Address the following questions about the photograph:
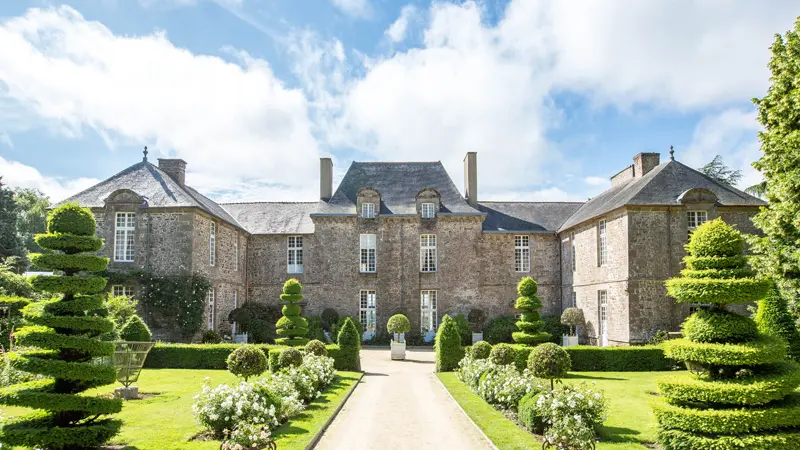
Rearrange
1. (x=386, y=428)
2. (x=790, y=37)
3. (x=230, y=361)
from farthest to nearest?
(x=790, y=37) < (x=230, y=361) < (x=386, y=428)

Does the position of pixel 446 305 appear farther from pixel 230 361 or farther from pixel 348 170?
pixel 230 361

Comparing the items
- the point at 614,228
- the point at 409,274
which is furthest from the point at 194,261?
the point at 614,228

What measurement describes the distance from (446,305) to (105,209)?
16980 millimetres

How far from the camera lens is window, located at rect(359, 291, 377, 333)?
98.9 feet

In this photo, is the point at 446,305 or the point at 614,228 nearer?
the point at 614,228

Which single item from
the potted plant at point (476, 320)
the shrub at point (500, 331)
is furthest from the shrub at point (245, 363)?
the potted plant at point (476, 320)

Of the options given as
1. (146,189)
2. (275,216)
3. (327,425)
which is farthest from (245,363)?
(275,216)

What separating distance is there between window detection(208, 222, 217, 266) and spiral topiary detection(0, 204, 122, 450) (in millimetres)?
16994

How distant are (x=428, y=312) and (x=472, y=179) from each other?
8.09 meters

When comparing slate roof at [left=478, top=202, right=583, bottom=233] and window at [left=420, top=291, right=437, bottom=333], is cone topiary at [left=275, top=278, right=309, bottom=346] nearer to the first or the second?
window at [left=420, top=291, right=437, bottom=333]

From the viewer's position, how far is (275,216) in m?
32.8

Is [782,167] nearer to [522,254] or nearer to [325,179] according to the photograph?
[522,254]

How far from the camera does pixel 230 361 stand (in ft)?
39.2

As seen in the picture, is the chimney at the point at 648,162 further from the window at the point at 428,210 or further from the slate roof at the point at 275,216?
the slate roof at the point at 275,216
